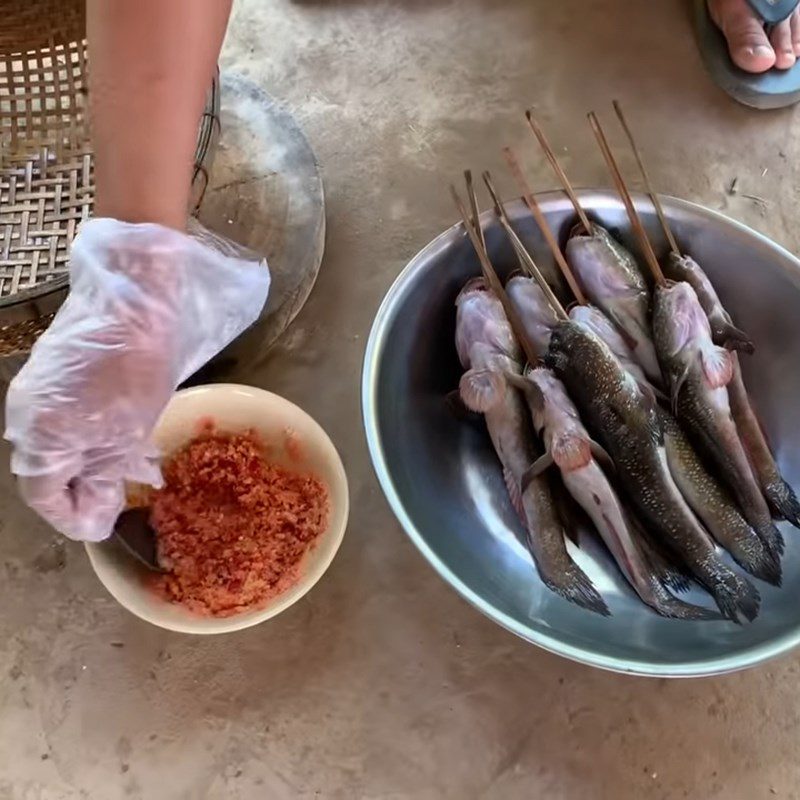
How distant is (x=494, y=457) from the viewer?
114 centimetres

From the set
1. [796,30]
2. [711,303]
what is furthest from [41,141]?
[796,30]

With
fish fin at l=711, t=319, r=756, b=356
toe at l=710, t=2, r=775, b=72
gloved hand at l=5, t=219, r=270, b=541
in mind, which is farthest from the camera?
toe at l=710, t=2, r=775, b=72

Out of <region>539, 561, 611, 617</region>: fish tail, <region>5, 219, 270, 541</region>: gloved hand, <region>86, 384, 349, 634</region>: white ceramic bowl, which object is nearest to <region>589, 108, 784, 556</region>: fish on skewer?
<region>539, 561, 611, 617</region>: fish tail

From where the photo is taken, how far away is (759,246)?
1104mm

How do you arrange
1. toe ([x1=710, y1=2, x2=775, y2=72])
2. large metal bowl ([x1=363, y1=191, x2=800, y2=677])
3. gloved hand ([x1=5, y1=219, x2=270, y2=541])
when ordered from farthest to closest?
toe ([x1=710, y1=2, x2=775, y2=72]) < large metal bowl ([x1=363, y1=191, x2=800, y2=677]) < gloved hand ([x1=5, y1=219, x2=270, y2=541])

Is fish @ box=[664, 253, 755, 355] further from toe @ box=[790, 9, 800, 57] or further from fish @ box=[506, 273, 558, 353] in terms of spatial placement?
toe @ box=[790, 9, 800, 57]

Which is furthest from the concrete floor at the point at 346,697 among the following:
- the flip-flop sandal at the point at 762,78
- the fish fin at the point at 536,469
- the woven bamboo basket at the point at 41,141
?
the flip-flop sandal at the point at 762,78

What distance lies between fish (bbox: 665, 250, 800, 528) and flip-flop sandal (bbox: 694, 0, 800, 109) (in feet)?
1.74

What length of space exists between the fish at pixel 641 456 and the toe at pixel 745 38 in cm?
73

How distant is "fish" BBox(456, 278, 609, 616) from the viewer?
101cm

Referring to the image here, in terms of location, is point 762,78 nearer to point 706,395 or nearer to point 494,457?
point 706,395

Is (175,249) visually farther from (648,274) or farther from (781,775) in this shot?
(781,775)

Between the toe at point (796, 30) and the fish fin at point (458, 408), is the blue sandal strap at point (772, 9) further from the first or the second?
the fish fin at point (458, 408)

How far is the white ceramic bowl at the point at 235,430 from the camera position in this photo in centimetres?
100
